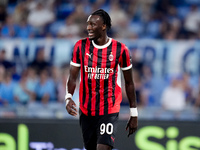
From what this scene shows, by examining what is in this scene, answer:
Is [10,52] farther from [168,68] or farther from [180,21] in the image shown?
[180,21]

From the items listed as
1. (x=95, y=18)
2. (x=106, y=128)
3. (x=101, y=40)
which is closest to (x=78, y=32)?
(x=101, y=40)

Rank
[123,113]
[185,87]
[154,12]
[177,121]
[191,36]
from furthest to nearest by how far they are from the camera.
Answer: [154,12]
[191,36]
[185,87]
[123,113]
[177,121]

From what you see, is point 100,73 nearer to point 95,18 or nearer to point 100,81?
point 100,81

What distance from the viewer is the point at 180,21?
9.55 metres

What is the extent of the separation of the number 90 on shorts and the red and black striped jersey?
125 millimetres

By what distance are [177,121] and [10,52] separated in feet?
12.7

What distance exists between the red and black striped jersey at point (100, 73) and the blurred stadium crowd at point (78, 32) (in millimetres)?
2230

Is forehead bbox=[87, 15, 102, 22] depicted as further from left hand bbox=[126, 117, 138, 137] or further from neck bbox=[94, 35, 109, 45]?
left hand bbox=[126, 117, 138, 137]

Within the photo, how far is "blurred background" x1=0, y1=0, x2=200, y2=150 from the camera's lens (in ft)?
19.0

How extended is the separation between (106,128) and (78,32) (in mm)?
5063

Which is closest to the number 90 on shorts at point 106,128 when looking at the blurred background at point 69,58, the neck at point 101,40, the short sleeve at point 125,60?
the short sleeve at point 125,60

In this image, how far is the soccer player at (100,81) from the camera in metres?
4.27

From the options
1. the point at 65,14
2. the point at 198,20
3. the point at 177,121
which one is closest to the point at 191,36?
the point at 198,20

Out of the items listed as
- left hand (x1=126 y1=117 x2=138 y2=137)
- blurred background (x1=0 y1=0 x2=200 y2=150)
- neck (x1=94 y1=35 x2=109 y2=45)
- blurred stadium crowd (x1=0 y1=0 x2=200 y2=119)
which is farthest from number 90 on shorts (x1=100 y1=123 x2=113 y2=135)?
blurred stadium crowd (x1=0 y1=0 x2=200 y2=119)
